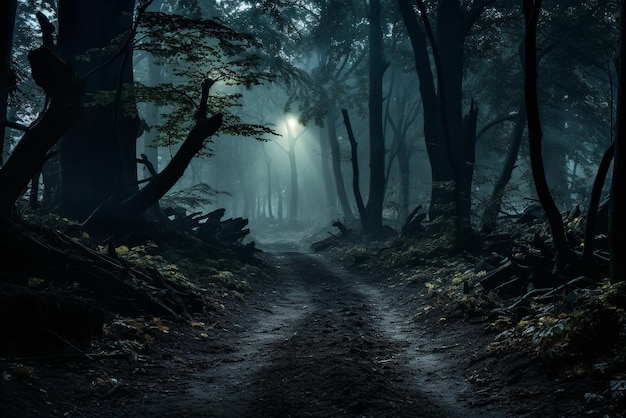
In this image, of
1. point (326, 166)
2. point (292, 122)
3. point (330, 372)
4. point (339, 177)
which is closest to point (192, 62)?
point (330, 372)

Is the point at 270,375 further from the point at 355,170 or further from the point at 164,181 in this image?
the point at 355,170

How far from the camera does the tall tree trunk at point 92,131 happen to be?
13.4 m

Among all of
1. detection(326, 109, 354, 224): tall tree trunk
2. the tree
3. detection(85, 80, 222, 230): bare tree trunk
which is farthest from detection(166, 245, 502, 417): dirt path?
detection(326, 109, 354, 224): tall tree trunk

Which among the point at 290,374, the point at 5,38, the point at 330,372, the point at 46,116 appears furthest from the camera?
the point at 46,116

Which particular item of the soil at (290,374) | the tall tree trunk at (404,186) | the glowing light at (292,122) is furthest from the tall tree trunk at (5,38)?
the glowing light at (292,122)

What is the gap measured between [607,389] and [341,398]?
2352 millimetres

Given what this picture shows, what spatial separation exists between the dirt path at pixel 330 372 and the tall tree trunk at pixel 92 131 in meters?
6.52

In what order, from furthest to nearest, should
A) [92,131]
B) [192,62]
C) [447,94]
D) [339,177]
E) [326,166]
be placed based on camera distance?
1. [326,166]
2. [339,177]
3. [447,94]
4. [92,131]
5. [192,62]

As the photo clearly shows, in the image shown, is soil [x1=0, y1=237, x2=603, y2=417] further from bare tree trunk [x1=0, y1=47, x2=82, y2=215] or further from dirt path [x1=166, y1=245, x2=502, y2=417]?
bare tree trunk [x1=0, y1=47, x2=82, y2=215]

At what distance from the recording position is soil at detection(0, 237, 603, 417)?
469 cm

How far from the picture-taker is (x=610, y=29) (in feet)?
75.7

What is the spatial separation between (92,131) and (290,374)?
10.7m

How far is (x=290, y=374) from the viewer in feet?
19.3

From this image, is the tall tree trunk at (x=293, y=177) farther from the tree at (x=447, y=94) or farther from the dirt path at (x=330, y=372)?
the dirt path at (x=330, y=372)
